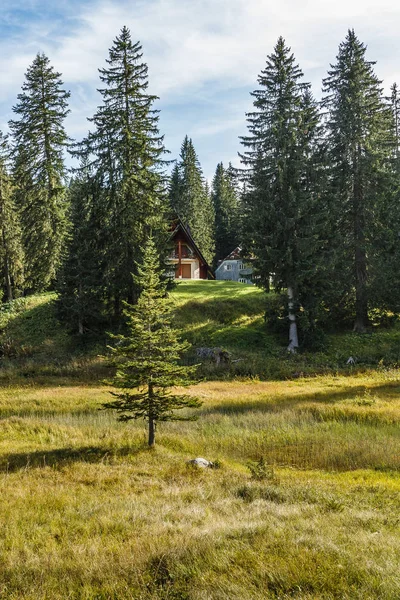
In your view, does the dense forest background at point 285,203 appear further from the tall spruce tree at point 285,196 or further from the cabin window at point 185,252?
the cabin window at point 185,252

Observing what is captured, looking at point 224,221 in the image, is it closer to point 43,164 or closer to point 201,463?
point 43,164

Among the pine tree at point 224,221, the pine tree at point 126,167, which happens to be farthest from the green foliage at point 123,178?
the pine tree at point 224,221

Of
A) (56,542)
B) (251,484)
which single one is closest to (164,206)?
(251,484)

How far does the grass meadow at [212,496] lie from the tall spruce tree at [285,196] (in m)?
8.13

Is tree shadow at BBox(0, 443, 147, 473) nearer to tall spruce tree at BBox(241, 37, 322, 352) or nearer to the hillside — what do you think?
the hillside

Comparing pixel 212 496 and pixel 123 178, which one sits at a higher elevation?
pixel 123 178

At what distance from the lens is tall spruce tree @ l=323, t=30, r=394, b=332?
3069cm

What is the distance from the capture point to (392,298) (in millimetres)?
29844

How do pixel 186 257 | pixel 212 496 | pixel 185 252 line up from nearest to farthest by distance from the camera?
pixel 212 496 → pixel 185 252 → pixel 186 257

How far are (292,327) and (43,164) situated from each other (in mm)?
26633

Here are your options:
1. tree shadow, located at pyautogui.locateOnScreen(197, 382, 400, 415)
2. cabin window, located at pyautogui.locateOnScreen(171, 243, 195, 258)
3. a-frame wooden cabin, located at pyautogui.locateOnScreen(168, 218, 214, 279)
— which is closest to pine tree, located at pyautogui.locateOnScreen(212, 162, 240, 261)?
a-frame wooden cabin, located at pyautogui.locateOnScreen(168, 218, 214, 279)

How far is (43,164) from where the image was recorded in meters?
38.4

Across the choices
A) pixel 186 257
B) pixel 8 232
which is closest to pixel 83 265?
pixel 8 232

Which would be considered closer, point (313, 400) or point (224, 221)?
point (313, 400)
